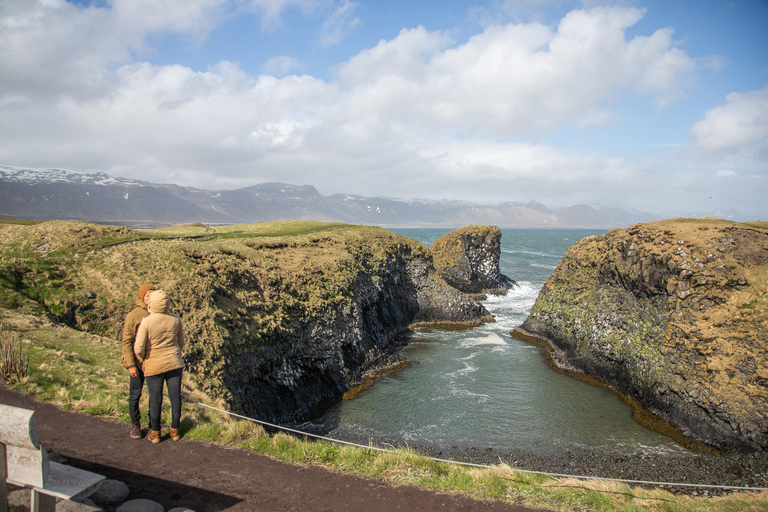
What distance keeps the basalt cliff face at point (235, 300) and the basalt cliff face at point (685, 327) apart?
17419 millimetres

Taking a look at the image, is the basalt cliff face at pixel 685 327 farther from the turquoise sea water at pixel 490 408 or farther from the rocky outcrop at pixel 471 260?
the rocky outcrop at pixel 471 260

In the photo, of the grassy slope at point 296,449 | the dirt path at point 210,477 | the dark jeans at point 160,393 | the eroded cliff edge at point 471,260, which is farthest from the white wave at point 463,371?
the eroded cliff edge at point 471,260

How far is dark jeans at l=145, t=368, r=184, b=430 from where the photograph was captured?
10.1 metres

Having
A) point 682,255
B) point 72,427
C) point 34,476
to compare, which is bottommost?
point 72,427

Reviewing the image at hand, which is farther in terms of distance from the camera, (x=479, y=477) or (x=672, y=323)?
(x=672, y=323)

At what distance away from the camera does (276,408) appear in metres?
22.3

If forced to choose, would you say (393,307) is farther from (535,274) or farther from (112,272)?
(535,274)

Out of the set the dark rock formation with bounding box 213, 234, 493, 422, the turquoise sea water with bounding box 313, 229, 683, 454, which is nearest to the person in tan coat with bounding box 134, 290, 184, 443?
the dark rock formation with bounding box 213, 234, 493, 422

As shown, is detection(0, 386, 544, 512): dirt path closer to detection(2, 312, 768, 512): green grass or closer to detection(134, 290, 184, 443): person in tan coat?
detection(2, 312, 768, 512): green grass

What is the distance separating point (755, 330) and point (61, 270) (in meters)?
38.5

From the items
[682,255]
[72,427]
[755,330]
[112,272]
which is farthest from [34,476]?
[682,255]

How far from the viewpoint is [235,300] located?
24688 millimetres

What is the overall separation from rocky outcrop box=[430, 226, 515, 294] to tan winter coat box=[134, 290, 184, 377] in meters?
53.8

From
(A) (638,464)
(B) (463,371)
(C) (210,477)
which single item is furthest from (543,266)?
(C) (210,477)
